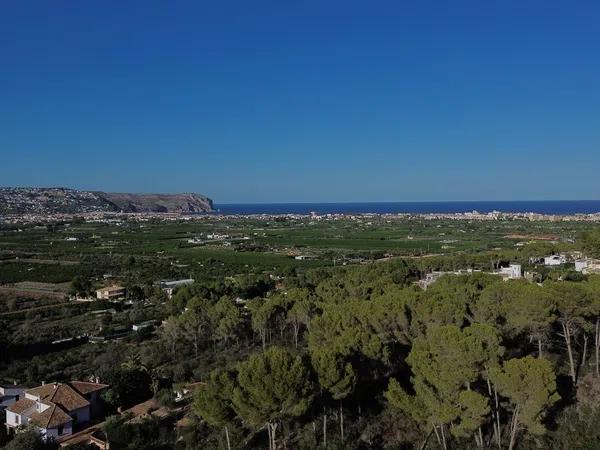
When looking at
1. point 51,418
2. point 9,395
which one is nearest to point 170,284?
point 9,395

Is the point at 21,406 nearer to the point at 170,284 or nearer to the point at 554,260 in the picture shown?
the point at 170,284

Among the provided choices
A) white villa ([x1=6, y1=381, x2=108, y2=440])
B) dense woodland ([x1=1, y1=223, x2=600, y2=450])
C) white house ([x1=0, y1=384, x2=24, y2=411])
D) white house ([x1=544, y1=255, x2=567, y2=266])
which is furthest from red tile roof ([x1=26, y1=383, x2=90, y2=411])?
white house ([x1=544, y1=255, x2=567, y2=266])

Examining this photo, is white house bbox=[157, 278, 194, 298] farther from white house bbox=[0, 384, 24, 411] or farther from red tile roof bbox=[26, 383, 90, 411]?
red tile roof bbox=[26, 383, 90, 411]

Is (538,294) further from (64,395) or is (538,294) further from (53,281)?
(53,281)

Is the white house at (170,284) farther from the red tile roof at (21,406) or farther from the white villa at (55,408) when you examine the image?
the red tile roof at (21,406)

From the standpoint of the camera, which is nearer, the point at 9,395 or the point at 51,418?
the point at 51,418

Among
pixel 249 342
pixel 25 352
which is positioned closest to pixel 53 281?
pixel 25 352

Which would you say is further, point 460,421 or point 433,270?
point 433,270
